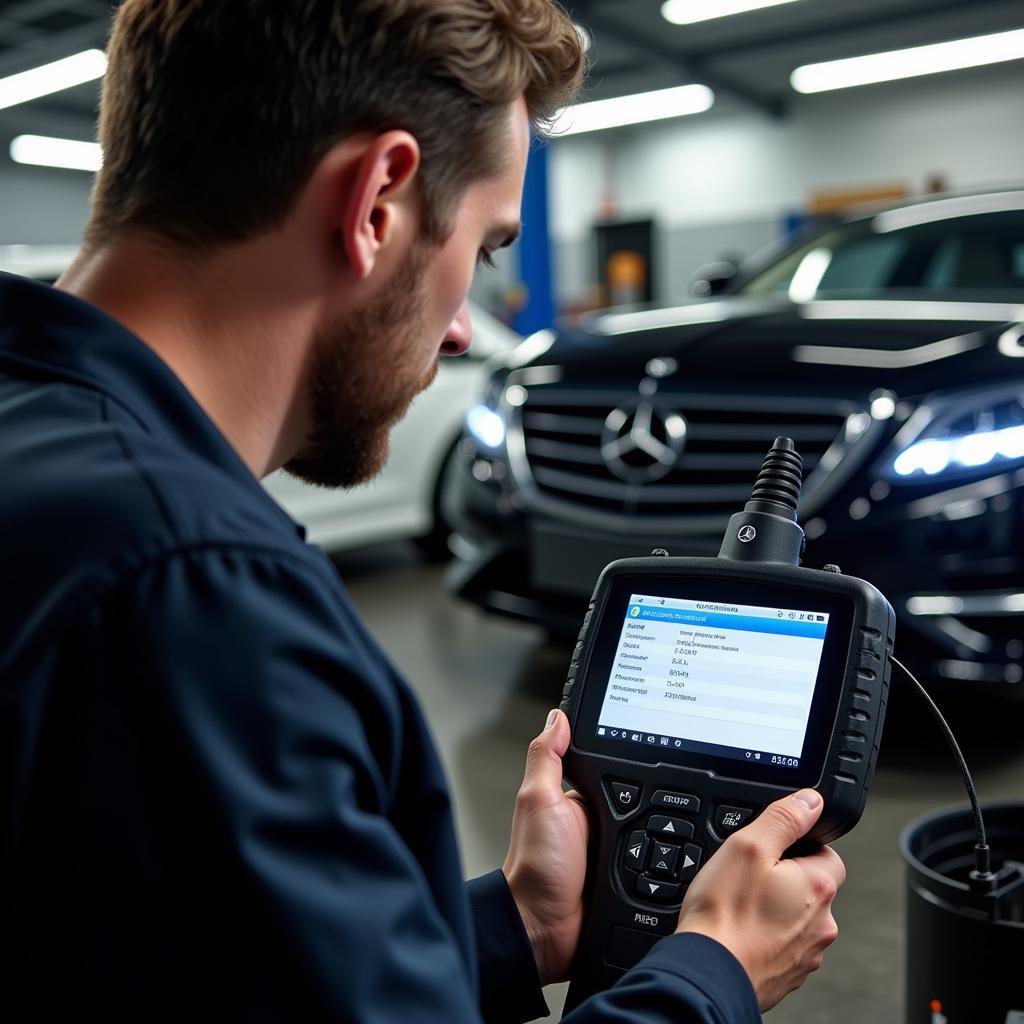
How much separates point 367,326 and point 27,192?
16970mm

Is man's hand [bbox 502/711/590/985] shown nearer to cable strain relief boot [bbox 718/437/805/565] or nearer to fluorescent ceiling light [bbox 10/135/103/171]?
cable strain relief boot [bbox 718/437/805/565]

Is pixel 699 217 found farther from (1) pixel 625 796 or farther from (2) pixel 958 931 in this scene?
(1) pixel 625 796

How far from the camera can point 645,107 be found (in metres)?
13.8

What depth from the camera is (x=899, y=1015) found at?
163 cm

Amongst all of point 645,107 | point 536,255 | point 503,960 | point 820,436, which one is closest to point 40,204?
point 645,107

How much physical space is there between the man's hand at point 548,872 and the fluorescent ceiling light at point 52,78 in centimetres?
1105

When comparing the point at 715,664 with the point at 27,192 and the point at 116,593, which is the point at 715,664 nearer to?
the point at 116,593

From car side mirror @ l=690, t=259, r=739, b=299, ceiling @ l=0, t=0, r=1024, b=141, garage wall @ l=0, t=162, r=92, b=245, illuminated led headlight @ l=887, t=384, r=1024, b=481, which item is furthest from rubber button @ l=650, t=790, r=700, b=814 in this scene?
garage wall @ l=0, t=162, r=92, b=245

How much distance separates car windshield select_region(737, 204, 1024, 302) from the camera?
2924 mm

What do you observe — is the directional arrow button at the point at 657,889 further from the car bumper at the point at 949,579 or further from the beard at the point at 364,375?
the car bumper at the point at 949,579

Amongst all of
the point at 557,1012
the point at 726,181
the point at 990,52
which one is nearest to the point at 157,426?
the point at 557,1012

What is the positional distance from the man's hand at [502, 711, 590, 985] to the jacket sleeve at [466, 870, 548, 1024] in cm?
2

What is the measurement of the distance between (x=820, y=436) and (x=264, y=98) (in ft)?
5.76

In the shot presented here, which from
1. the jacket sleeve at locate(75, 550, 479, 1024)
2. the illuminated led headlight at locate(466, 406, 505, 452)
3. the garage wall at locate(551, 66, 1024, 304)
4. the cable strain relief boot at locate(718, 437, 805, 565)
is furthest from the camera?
the garage wall at locate(551, 66, 1024, 304)
